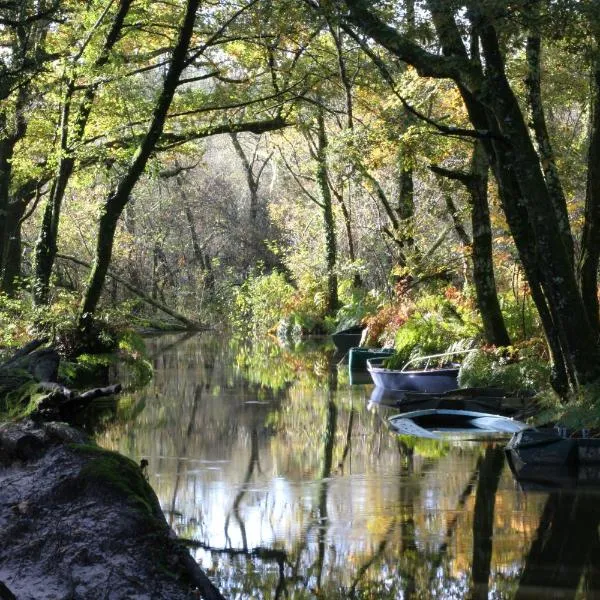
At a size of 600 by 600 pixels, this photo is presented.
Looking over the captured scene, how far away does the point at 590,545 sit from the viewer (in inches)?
304

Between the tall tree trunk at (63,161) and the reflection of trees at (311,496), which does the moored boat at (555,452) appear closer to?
the reflection of trees at (311,496)

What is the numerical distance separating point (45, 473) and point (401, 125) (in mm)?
13694

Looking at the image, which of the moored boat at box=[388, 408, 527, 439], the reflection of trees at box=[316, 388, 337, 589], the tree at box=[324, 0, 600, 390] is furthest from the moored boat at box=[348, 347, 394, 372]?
the tree at box=[324, 0, 600, 390]

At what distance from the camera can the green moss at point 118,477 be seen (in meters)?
6.52

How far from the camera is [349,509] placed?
8977mm

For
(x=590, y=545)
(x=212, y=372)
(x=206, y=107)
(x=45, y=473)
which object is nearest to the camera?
(x=45, y=473)

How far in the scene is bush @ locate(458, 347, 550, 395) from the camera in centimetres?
1539

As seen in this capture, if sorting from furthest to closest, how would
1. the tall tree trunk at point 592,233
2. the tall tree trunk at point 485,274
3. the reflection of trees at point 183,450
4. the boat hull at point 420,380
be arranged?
the boat hull at point 420,380
the tall tree trunk at point 485,274
the tall tree trunk at point 592,233
the reflection of trees at point 183,450

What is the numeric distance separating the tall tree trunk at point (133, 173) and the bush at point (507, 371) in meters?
6.70

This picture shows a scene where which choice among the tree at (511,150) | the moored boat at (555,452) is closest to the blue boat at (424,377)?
the tree at (511,150)

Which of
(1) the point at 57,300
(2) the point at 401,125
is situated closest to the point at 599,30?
→ (2) the point at 401,125

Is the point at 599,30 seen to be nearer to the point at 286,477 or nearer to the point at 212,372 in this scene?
the point at 286,477

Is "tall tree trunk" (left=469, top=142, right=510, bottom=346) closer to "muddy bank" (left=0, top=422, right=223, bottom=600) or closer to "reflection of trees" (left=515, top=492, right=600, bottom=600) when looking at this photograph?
"reflection of trees" (left=515, top=492, right=600, bottom=600)

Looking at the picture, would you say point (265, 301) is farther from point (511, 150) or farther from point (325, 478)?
point (325, 478)
